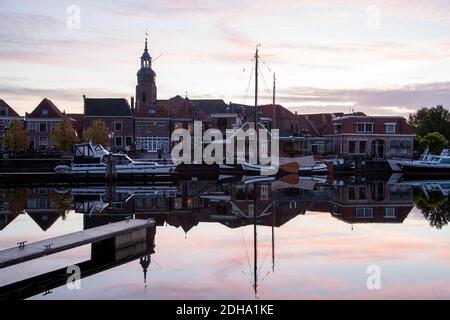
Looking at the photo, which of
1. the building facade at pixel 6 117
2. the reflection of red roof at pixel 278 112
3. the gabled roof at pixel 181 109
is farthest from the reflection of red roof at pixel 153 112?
the building facade at pixel 6 117

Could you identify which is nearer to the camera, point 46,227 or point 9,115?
point 46,227

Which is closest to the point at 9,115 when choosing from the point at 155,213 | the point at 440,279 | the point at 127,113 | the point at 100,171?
the point at 127,113

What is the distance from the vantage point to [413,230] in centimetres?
1986

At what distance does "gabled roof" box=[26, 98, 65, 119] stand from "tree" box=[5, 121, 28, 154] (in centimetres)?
582

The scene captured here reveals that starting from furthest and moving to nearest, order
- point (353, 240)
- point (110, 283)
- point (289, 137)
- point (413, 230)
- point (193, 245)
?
point (289, 137), point (413, 230), point (353, 240), point (193, 245), point (110, 283)

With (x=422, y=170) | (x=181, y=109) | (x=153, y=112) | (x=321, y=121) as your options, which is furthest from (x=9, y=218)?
(x=321, y=121)

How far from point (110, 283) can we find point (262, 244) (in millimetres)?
6238

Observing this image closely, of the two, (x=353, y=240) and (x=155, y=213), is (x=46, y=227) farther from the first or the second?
(x=353, y=240)

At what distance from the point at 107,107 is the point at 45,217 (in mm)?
48365

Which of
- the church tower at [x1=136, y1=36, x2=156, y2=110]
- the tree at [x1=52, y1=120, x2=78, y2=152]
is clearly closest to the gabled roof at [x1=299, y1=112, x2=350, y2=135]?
the church tower at [x1=136, y1=36, x2=156, y2=110]

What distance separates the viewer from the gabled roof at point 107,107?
226 ft

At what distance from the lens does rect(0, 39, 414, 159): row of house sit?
6838 centimetres

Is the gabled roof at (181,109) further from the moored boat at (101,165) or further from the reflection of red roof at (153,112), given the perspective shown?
the moored boat at (101,165)

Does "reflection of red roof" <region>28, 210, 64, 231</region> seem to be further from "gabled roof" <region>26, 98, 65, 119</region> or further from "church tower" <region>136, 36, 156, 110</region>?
"church tower" <region>136, 36, 156, 110</region>
